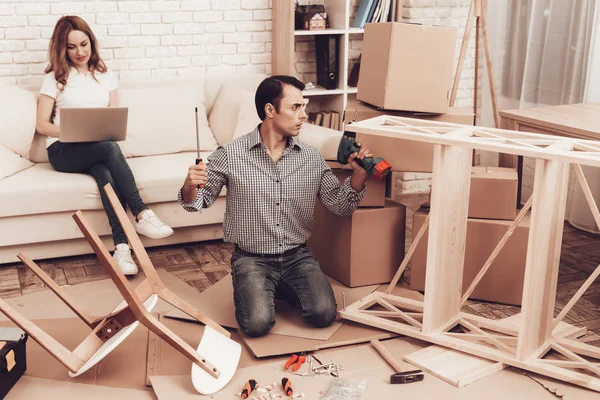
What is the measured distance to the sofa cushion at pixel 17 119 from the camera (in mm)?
3420

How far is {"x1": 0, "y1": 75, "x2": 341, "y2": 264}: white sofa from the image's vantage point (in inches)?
126

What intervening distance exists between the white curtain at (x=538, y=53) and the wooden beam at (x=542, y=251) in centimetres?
164

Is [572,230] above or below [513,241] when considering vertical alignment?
below

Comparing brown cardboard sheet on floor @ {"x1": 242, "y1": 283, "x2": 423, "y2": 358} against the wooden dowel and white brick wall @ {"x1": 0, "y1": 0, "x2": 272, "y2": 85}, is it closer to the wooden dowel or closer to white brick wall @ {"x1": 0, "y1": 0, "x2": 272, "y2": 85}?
the wooden dowel

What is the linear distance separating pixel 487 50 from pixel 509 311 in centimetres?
133

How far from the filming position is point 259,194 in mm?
2668

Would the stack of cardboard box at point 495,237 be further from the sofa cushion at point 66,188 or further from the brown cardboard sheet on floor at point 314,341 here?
the sofa cushion at point 66,188

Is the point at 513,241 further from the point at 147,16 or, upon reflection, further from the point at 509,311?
the point at 147,16

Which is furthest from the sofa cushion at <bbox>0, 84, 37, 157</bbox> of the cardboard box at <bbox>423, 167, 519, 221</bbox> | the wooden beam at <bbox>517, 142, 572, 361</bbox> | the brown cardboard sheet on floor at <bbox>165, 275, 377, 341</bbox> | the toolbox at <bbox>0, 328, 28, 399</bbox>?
the wooden beam at <bbox>517, 142, 572, 361</bbox>

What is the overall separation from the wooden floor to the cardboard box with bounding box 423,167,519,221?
1.22ft

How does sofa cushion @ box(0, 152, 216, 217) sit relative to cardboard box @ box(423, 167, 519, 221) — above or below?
below

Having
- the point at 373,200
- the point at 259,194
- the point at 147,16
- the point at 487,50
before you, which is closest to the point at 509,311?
the point at 373,200

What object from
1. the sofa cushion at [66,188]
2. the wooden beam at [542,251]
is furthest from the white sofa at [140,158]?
the wooden beam at [542,251]

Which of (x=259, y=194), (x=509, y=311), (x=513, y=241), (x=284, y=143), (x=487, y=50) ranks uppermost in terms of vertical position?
(x=487, y=50)
